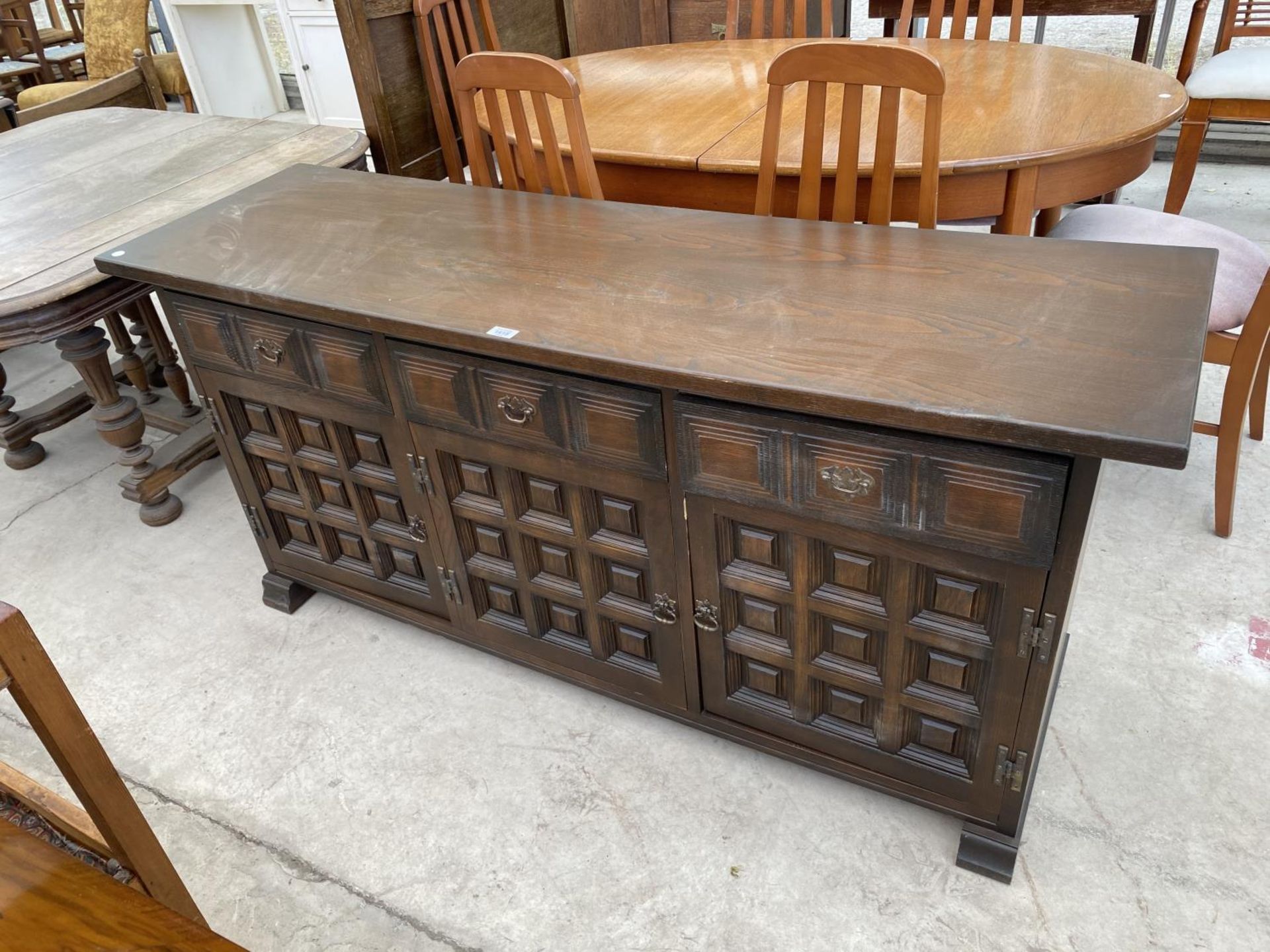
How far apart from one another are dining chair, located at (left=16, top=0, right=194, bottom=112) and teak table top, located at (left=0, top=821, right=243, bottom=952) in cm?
503

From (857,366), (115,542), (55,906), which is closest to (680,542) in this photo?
(857,366)

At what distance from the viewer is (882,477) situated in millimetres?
1136

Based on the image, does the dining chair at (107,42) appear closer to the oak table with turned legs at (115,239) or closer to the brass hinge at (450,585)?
the oak table with turned legs at (115,239)

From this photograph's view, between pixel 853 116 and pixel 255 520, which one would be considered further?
pixel 255 520

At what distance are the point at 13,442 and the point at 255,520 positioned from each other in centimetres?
123

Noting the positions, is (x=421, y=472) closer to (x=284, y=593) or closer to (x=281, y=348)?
(x=281, y=348)

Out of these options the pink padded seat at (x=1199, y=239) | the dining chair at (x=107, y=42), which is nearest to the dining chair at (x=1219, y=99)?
the pink padded seat at (x=1199, y=239)

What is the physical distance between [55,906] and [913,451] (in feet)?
3.18

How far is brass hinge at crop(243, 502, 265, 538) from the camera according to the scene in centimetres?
195

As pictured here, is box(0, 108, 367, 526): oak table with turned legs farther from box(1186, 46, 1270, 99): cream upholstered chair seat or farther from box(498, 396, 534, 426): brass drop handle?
box(1186, 46, 1270, 99): cream upholstered chair seat

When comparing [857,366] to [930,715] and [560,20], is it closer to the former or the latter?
[930,715]

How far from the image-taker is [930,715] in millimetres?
1354

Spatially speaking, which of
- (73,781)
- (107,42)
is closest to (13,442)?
(73,781)

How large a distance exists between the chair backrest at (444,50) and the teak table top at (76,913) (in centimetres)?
208
